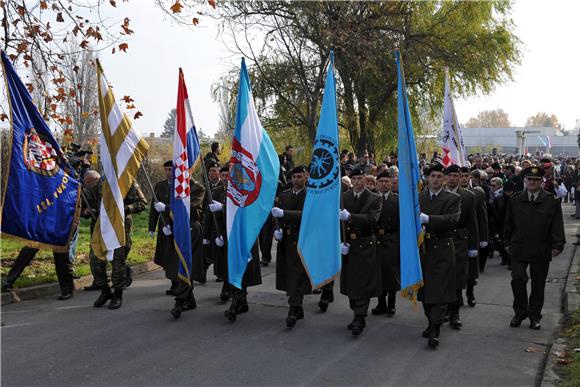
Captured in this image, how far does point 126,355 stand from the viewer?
6699 millimetres

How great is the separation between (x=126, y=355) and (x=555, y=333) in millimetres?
5003

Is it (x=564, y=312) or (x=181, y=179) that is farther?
(x=564, y=312)

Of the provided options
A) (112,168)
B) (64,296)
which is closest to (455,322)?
(112,168)

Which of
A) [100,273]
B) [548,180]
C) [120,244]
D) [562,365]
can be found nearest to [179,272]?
[120,244]

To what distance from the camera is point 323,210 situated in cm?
762

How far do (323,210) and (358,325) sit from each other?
4.61 ft

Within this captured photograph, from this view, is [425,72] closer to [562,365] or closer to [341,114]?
[341,114]

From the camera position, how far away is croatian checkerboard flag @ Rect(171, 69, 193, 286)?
8180 mm

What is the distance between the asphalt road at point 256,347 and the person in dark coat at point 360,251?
42 centimetres

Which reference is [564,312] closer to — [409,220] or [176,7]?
[409,220]

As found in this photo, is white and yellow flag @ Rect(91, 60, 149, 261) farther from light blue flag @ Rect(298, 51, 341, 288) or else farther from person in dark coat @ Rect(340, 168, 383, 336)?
person in dark coat @ Rect(340, 168, 383, 336)

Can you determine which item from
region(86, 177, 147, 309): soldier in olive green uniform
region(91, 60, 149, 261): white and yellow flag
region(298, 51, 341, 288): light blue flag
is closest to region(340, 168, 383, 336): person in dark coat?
region(298, 51, 341, 288): light blue flag

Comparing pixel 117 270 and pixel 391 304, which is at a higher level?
pixel 117 270

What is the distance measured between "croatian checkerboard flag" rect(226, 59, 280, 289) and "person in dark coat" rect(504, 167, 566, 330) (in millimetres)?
3136
